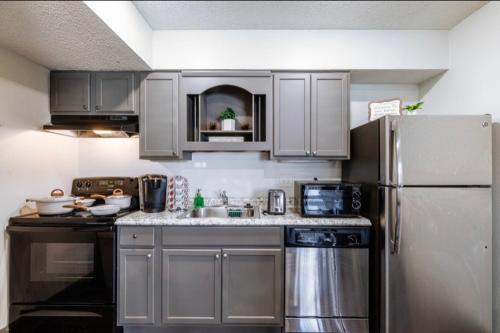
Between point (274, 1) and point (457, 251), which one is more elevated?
point (274, 1)

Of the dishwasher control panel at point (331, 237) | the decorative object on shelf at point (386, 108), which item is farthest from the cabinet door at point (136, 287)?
the decorative object on shelf at point (386, 108)

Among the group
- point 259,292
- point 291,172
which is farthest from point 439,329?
point 291,172

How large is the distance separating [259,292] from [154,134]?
5.11 feet

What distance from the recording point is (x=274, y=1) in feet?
5.75

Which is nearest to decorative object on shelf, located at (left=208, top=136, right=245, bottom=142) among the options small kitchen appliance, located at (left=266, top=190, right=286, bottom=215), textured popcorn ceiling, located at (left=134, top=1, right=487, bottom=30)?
small kitchen appliance, located at (left=266, top=190, right=286, bottom=215)

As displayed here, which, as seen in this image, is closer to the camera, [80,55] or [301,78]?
[80,55]

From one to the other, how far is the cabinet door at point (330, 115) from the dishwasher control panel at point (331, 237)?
651 millimetres

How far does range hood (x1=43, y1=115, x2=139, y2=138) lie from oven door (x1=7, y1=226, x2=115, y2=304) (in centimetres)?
81

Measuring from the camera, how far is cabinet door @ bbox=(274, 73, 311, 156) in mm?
2113

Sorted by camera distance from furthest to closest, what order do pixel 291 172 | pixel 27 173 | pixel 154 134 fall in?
pixel 291 172 → pixel 154 134 → pixel 27 173

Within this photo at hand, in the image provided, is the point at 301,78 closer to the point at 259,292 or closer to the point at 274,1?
the point at 274,1

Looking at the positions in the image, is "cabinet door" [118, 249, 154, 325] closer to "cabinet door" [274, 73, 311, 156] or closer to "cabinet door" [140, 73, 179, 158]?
"cabinet door" [140, 73, 179, 158]

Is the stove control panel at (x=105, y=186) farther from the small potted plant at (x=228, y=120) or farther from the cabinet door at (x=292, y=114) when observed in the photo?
the cabinet door at (x=292, y=114)

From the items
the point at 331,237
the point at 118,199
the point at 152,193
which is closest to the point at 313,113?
the point at 331,237
